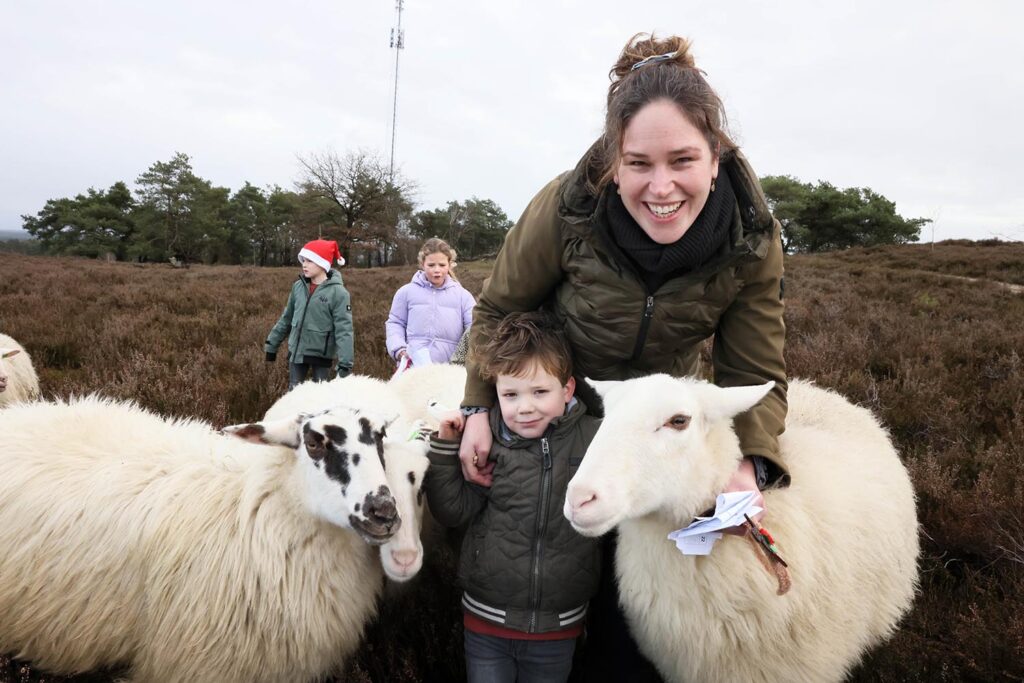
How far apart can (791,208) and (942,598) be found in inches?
1603

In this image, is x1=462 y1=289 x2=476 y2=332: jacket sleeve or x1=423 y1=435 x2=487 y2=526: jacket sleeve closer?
x1=423 y1=435 x2=487 y2=526: jacket sleeve

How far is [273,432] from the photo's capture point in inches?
90.2

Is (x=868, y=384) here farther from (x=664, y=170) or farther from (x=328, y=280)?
(x=328, y=280)

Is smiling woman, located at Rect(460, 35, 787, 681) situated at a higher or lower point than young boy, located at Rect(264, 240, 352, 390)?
higher

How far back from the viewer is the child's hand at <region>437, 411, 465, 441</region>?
2.32 metres

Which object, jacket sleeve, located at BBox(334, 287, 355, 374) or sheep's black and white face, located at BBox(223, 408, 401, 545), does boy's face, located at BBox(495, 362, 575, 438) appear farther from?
jacket sleeve, located at BBox(334, 287, 355, 374)

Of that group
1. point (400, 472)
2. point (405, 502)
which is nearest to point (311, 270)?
point (400, 472)

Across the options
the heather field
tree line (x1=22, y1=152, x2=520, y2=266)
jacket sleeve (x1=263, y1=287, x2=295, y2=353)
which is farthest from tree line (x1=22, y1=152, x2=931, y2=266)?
jacket sleeve (x1=263, y1=287, x2=295, y2=353)

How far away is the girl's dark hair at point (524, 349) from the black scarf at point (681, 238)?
0.46 meters

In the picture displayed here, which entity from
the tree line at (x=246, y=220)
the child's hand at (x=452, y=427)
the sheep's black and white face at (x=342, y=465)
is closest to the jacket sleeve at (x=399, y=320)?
the sheep's black and white face at (x=342, y=465)

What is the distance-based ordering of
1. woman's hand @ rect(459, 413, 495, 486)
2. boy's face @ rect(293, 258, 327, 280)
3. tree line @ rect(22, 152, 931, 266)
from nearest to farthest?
woman's hand @ rect(459, 413, 495, 486) < boy's face @ rect(293, 258, 327, 280) < tree line @ rect(22, 152, 931, 266)

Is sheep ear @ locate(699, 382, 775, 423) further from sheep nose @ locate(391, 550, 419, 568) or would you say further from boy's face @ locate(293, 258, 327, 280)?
boy's face @ locate(293, 258, 327, 280)

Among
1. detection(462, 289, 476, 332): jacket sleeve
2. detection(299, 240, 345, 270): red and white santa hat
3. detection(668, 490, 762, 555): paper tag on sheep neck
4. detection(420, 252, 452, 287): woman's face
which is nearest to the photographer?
detection(668, 490, 762, 555): paper tag on sheep neck

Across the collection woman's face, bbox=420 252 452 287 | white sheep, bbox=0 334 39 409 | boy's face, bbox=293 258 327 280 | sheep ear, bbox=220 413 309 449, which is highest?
woman's face, bbox=420 252 452 287
